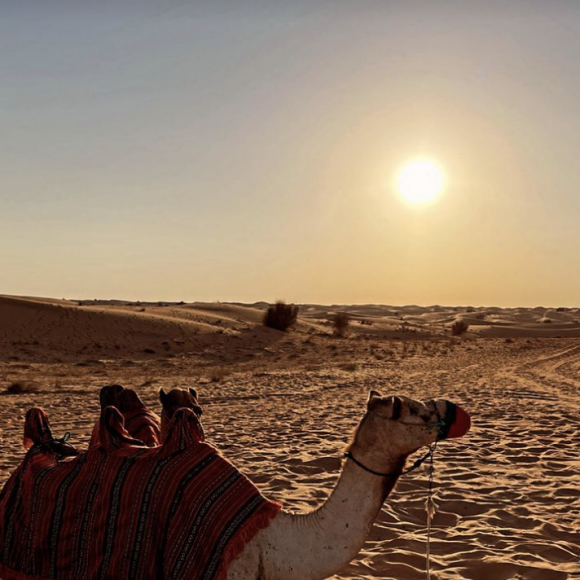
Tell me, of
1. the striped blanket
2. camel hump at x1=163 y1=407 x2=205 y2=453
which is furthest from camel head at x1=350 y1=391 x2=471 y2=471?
camel hump at x1=163 y1=407 x2=205 y2=453

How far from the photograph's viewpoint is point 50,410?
37.6ft

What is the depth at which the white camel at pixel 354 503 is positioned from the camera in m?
2.69

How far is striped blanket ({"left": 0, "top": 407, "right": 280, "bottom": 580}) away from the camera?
2.81m

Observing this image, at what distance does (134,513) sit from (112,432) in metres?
0.48

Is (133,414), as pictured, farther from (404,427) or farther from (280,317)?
(280,317)

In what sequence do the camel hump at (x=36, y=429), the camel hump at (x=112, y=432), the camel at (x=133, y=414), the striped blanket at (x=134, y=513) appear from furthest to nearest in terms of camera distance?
the camel at (x=133, y=414) → the camel hump at (x=36, y=429) → the camel hump at (x=112, y=432) → the striped blanket at (x=134, y=513)

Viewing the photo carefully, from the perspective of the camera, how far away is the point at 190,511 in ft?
9.39

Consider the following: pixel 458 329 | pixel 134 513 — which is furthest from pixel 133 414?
pixel 458 329

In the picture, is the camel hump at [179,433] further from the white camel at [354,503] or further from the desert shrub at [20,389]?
the desert shrub at [20,389]

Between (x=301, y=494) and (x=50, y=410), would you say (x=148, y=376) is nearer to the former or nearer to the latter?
(x=50, y=410)

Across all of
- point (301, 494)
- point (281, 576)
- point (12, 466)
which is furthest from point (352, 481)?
point (12, 466)

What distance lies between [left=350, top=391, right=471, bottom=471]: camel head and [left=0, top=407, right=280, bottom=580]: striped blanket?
54 centimetres

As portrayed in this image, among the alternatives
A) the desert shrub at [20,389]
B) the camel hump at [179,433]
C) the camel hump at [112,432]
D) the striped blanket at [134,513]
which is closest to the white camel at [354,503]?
the striped blanket at [134,513]

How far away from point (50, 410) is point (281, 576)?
980 cm
